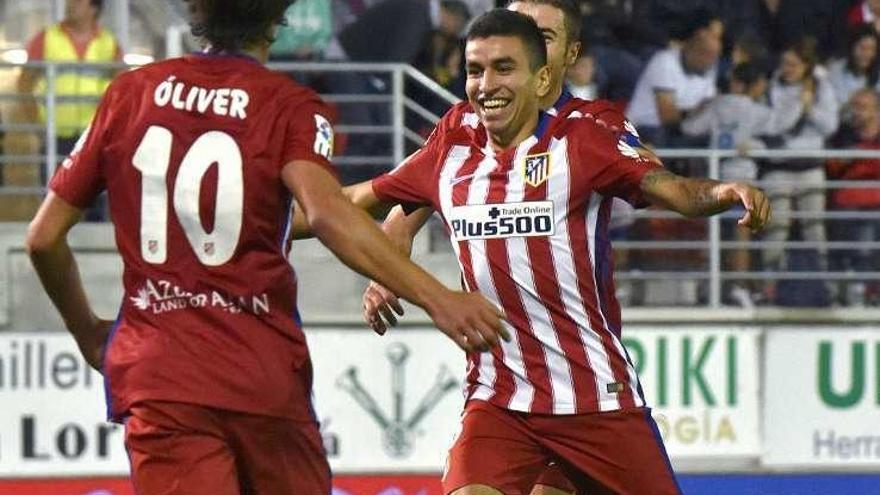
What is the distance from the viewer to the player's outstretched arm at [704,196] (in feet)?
18.6

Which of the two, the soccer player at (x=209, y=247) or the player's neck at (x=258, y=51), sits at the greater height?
the player's neck at (x=258, y=51)

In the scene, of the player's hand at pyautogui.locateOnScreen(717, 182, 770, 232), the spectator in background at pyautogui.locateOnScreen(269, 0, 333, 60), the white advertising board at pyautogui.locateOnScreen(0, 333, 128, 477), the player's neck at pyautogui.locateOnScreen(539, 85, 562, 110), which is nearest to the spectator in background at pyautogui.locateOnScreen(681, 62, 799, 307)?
the spectator in background at pyautogui.locateOnScreen(269, 0, 333, 60)

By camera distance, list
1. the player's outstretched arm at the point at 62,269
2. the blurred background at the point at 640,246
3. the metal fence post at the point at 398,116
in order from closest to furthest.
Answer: the player's outstretched arm at the point at 62,269 → the blurred background at the point at 640,246 → the metal fence post at the point at 398,116

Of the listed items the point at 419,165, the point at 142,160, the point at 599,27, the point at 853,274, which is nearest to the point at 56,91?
the point at 599,27

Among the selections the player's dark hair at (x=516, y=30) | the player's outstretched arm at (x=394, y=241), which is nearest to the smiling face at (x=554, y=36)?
the player's dark hair at (x=516, y=30)

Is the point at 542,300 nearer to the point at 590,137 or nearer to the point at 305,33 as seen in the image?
the point at 590,137

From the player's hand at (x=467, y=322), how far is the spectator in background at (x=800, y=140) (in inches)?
291

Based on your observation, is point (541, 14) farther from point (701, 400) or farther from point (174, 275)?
point (701, 400)

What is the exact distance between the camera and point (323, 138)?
4938 mm

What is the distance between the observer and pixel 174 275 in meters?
4.97

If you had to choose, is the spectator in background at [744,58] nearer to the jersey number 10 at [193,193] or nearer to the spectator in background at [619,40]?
the spectator in background at [619,40]

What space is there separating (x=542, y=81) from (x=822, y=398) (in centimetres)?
513

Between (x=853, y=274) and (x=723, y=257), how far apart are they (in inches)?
43.8

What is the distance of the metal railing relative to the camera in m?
11.4
